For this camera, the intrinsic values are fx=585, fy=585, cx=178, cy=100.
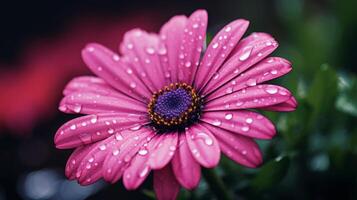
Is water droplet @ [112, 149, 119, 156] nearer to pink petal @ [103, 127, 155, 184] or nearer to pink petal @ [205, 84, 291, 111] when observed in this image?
pink petal @ [103, 127, 155, 184]

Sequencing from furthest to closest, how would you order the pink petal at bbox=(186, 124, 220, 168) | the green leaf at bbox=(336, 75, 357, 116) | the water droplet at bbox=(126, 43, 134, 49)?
the green leaf at bbox=(336, 75, 357, 116) < the water droplet at bbox=(126, 43, 134, 49) < the pink petal at bbox=(186, 124, 220, 168)

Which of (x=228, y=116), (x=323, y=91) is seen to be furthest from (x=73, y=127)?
(x=323, y=91)

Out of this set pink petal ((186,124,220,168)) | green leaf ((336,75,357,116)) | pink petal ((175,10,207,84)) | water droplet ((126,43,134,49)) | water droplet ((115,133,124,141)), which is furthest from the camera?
green leaf ((336,75,357,116))

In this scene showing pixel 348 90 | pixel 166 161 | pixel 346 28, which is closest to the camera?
pixel 166 161

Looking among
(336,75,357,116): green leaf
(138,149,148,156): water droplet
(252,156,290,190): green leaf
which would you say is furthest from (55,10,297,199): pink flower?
(336,75,357,116): green leaf

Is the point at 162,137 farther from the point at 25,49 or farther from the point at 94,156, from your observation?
the point at 25,49

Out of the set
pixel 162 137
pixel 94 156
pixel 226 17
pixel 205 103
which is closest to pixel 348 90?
pixel 205 103

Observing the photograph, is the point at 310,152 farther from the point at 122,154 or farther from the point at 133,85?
the point at 122,154
